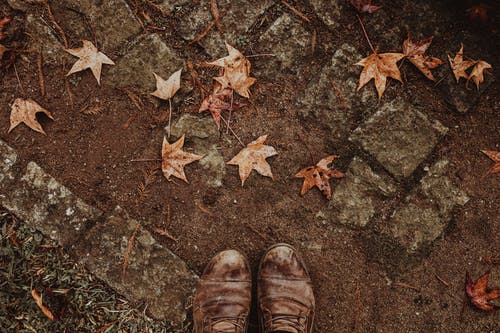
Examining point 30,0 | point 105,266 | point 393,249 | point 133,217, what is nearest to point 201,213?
point 133,217

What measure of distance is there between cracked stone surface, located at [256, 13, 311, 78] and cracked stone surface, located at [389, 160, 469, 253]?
0.92m

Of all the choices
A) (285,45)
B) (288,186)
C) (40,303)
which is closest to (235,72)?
(285,45)

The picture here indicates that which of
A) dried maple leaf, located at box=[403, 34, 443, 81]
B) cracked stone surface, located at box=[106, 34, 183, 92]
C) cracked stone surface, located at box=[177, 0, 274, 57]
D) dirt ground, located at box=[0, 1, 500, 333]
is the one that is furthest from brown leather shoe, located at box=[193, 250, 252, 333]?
dried maple leaf, located at box=[403, 34, 443, 81]

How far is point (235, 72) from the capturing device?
1936mm

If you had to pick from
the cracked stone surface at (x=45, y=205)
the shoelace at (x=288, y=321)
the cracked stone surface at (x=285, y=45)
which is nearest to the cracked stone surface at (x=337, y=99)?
the cracked stone surface at (x=285, y=45)

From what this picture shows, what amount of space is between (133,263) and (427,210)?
63.4 inches

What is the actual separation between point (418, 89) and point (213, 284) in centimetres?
152

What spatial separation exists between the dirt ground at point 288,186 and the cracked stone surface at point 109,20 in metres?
0.14

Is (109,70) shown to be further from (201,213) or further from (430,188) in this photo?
(430,188)

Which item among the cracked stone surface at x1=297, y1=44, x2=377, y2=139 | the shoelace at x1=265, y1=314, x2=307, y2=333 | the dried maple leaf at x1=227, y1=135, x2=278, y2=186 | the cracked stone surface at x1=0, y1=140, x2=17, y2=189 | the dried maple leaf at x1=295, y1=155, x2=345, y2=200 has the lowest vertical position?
the shoelace at x1=265, y1=314, x2=307, y2=333

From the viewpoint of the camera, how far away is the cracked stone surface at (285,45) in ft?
6.43

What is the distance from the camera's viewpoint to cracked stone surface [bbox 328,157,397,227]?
1.96 metres

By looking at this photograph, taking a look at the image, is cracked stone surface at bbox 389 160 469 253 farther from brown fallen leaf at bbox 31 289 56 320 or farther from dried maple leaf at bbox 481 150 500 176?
brown fallen leaf at bbox 31 289 56 320

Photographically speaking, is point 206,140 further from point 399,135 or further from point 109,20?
Result: point 399,135
